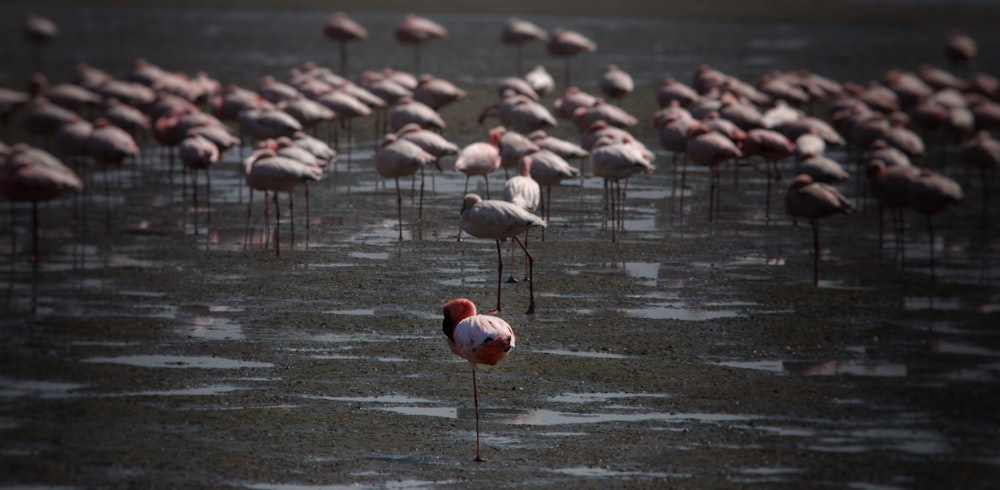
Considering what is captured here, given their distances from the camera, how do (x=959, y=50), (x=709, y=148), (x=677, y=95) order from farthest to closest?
(x=959, y=50), (x=677, y=95), (x=709, y=148)

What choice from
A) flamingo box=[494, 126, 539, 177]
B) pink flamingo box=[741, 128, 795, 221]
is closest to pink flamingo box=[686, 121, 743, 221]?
pink flamingo box=[741, 128, 795, 221]

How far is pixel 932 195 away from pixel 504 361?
5.05 metres

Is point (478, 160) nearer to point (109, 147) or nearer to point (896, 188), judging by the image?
point (896, 188)

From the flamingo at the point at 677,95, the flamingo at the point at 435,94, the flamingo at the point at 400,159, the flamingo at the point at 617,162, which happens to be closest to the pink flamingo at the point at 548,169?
the flamingo at the point at 617,162

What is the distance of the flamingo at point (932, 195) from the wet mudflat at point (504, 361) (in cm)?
47

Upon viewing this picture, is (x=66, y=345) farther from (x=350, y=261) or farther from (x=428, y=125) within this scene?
(x=428, y=125)

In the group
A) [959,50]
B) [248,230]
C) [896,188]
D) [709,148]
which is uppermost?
[959,50]

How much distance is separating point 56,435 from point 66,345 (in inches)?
82.0

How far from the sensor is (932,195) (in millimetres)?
13250

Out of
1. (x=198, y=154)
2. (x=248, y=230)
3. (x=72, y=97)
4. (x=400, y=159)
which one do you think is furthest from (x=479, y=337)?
(x=72, y=97)

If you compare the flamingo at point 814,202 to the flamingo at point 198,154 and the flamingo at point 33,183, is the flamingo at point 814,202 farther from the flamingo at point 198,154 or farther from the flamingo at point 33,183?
the flamingo at point 33,183

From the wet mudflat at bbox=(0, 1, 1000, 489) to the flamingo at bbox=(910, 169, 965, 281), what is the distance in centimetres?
47

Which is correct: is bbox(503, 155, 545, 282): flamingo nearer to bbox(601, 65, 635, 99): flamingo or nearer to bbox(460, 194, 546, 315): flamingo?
bbox(460, 194, 546, 315): flamingo

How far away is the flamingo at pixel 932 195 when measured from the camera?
43.2ft
